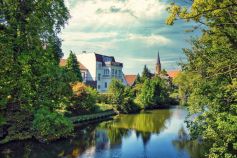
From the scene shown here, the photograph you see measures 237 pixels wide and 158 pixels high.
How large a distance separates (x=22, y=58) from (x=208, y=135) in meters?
13.9

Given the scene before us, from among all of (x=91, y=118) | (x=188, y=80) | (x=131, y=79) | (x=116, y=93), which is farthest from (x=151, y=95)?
(x=188, y=80)

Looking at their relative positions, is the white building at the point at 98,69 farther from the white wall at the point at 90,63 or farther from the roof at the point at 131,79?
the roof at the point at 131,79

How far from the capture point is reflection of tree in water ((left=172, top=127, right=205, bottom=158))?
2238 cm

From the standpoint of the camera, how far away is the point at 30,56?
20.6 metres

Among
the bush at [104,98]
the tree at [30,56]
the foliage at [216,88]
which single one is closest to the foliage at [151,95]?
the bush at [104,98]

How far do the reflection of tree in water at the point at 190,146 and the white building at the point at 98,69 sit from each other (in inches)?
1620

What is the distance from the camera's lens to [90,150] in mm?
22938

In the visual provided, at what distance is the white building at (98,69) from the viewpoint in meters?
68.7

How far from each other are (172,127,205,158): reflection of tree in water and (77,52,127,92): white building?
41.1 meters

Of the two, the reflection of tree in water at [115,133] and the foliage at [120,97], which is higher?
the foliage at [120,97]

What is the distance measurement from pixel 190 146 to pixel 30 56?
15.7 meters

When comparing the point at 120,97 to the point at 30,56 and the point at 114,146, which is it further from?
the point at 30,56

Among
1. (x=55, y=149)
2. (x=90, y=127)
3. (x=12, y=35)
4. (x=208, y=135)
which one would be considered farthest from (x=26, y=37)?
(x=90, y=127)

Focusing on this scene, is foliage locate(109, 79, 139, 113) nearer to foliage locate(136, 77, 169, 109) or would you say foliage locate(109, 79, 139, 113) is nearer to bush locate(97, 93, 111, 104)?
bush locate(97, 93, 111, 104)
